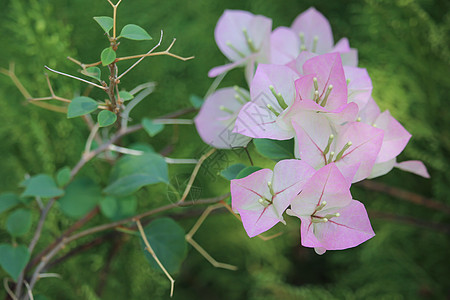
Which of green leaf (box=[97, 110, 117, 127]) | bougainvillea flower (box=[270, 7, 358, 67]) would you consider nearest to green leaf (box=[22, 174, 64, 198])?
green leaf (box=[97, 110, 117, 127])

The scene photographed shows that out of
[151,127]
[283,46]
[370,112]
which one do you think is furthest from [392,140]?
[151,127]

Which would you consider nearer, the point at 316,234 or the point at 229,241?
the point at 316,234

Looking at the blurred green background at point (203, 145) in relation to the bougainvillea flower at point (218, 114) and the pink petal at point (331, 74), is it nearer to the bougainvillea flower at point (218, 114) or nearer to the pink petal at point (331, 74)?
the bougainvillea flower at point (218, 114)

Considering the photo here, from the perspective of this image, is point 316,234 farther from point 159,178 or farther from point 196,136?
point 196,136

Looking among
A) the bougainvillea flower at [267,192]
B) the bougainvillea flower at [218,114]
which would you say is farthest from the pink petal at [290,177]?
the bougainvillea flower at [218,114]

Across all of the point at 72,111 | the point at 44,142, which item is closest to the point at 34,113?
the point at 44,142

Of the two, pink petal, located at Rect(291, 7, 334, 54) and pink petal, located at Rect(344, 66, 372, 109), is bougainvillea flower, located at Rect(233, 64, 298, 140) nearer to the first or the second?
pink petal, located at Rect(344, 66, 372, 109)

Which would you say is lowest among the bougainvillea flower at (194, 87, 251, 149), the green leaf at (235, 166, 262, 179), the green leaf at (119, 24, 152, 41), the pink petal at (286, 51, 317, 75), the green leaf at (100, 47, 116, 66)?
the bougainvillea flower at (194, 87, 251, 149)

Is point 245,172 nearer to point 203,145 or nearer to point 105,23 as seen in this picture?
point 105,23
